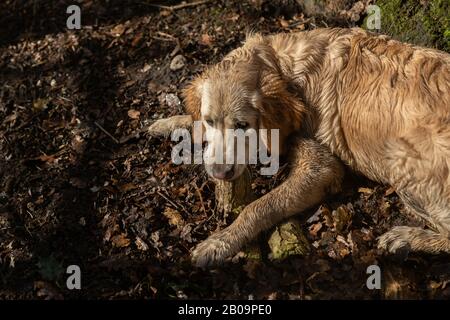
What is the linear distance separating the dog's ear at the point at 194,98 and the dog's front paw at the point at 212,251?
1.20m

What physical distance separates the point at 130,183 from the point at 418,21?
3.27m

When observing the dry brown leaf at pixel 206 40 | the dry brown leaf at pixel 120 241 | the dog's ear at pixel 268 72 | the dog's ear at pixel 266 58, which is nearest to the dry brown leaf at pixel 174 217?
the dry brown leaf at pixel 120 241

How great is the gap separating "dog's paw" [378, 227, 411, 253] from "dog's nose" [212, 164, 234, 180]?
1.36 metres

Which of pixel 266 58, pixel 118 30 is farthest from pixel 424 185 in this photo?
pixel 118 30

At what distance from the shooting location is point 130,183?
5.49 metres

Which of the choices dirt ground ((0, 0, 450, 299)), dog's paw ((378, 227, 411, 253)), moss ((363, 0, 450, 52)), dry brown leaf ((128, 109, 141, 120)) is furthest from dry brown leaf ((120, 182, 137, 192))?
moss ((363, 0, 450, 52))

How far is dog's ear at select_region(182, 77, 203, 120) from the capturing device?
530 centimetres

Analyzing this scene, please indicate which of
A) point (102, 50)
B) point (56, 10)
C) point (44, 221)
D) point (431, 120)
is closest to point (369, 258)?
point (431, 120)

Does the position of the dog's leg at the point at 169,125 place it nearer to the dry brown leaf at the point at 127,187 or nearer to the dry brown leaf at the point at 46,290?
the dry brown leaf at the point at 127,187

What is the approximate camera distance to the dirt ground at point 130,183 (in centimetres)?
456

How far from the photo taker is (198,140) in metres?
5.59

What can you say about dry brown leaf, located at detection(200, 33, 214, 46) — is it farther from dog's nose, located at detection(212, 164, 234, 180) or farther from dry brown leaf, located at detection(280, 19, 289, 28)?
dog's nose, located at detection(212, 164, 234, 180)

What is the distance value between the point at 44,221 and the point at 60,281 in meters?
0.78

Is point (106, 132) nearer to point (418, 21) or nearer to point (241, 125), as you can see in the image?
point (241, 125)
